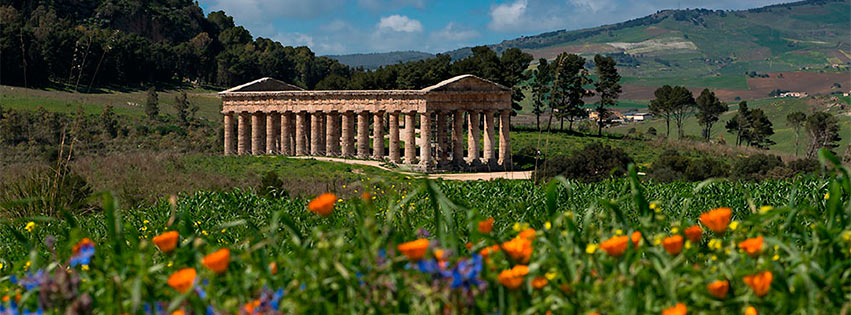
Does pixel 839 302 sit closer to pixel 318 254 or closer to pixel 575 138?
pixel 318 254

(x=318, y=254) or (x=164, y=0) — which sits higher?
(x=164, y=0)

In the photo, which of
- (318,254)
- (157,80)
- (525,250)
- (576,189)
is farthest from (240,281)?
(157,80)

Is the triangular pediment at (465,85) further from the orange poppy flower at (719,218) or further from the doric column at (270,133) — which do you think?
the orange poppy flower at (719,218)

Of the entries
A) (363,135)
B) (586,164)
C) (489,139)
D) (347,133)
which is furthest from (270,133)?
(586,164)

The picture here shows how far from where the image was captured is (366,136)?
54781 millimetres

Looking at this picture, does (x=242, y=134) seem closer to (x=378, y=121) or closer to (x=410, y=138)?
(x=378, y=121)

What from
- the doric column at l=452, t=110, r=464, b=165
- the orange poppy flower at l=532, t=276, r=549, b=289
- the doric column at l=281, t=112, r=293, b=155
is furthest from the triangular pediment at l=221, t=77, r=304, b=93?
the orange poppy flower at l=532, t=276, r=549, b=289

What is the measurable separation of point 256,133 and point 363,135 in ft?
26.8

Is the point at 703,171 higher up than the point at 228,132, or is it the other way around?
the point at 228,132

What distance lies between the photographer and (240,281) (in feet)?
12.1

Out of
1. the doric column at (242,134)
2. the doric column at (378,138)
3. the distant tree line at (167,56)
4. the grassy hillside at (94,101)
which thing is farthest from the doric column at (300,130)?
the grassy hillside at (94,101)

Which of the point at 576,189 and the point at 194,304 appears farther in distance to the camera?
the point at 576,189

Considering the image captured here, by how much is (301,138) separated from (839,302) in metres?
54.2

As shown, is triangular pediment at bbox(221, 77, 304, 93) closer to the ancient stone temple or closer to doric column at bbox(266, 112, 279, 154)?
the ancient stone temple
